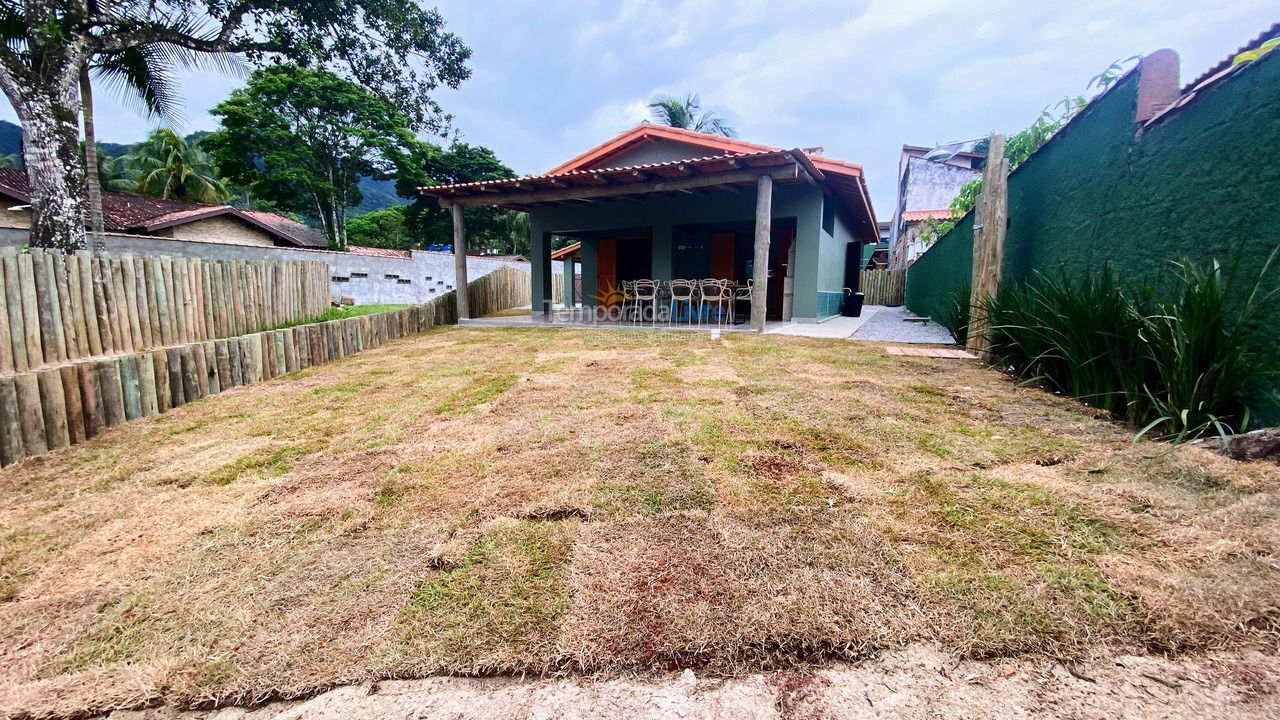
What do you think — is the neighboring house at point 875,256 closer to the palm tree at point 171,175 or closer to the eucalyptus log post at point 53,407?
the eucalyptus log post at point 53,407

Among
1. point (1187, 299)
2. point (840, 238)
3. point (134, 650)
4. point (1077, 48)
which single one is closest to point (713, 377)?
point (1187, 299)

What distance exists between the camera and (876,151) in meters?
30.9

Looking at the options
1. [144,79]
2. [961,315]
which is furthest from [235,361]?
[144,79]

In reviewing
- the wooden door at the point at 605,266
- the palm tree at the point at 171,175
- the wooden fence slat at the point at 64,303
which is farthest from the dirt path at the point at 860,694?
the palm tree at the point at 171,175

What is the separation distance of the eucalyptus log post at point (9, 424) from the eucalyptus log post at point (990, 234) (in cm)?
685

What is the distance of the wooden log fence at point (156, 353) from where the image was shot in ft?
8.43

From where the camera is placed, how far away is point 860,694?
1.04 meters

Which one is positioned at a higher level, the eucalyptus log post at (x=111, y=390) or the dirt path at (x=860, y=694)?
the eucalyptus log post at (x=111, y=390)

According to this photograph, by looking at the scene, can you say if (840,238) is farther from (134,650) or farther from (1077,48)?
(134,650)

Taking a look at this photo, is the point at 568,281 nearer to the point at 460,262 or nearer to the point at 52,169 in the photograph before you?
the point at 460,262

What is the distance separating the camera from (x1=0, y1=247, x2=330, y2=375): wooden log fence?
10.1ft

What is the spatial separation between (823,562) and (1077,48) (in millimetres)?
13668

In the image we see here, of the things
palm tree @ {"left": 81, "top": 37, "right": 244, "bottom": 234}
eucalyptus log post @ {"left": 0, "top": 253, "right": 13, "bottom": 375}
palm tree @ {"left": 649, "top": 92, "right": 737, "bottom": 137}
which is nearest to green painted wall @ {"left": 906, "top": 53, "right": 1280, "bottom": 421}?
eucalyptus log post @ {"left": 0, "top": 253, "right": 13, "bottom": 375}

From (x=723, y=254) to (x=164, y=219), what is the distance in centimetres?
1882
